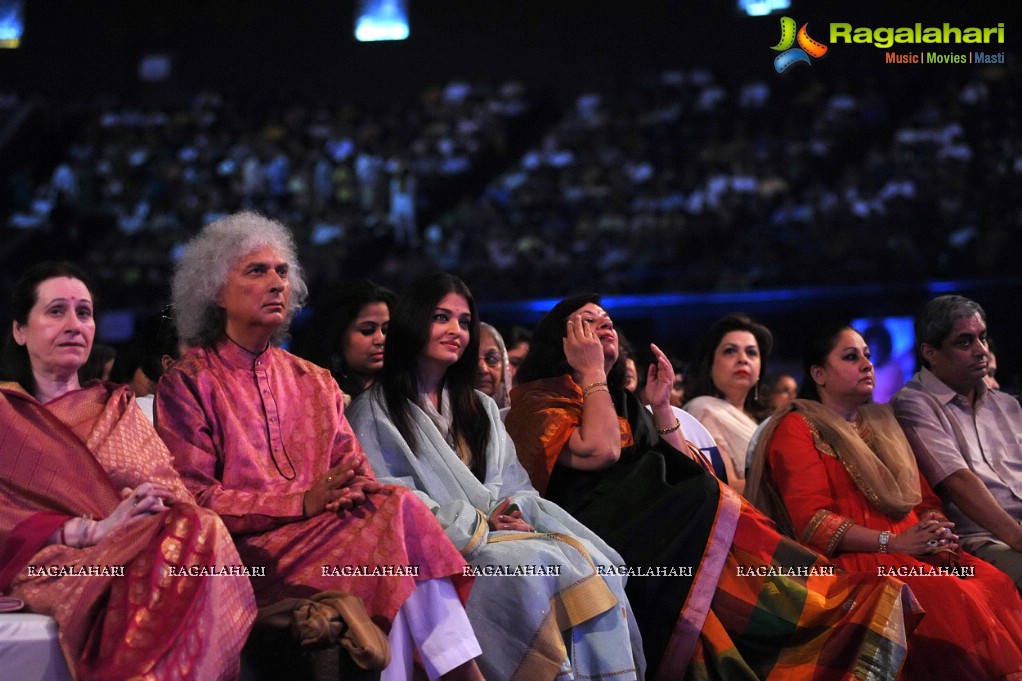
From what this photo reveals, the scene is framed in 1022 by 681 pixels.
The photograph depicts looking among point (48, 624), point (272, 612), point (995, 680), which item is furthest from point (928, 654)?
point (48, 624)

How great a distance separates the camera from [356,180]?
40.5 ft

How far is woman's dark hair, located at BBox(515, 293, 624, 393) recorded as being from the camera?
11.9ft

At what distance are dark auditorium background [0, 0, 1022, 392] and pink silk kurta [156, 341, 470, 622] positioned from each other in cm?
534

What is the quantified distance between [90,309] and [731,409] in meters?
2.52

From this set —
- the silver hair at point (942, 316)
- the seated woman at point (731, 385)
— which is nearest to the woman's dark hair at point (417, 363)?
the seated woman at point (731, 385)

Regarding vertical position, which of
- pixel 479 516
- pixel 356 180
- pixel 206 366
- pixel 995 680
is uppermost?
pixel 356 180

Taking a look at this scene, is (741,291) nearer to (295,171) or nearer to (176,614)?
(295,171)

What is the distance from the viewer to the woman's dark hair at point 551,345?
363 cm

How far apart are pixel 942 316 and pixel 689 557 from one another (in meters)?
1.35

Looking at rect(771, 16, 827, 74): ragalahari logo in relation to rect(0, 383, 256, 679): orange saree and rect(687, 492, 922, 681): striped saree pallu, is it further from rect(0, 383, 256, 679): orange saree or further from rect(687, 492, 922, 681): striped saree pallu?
rect(0, 383, 256, 679): orange saree

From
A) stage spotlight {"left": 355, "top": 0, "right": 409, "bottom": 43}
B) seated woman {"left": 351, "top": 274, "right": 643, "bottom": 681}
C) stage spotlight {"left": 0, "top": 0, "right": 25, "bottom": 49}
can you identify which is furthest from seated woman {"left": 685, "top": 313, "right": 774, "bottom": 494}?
stage spotlight {"left": 0, "top": 0, "right": 25, "bottom": 49}

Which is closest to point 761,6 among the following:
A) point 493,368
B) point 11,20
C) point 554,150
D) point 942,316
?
point 554,150

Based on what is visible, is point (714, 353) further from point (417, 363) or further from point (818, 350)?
point (417, 363)

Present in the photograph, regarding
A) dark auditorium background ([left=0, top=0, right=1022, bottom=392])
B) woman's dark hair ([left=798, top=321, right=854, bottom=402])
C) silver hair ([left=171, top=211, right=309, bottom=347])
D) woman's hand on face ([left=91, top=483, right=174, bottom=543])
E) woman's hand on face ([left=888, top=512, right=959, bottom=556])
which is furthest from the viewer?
dark auditorium background ([left=0, top=0, right=1022, bottom=392])
